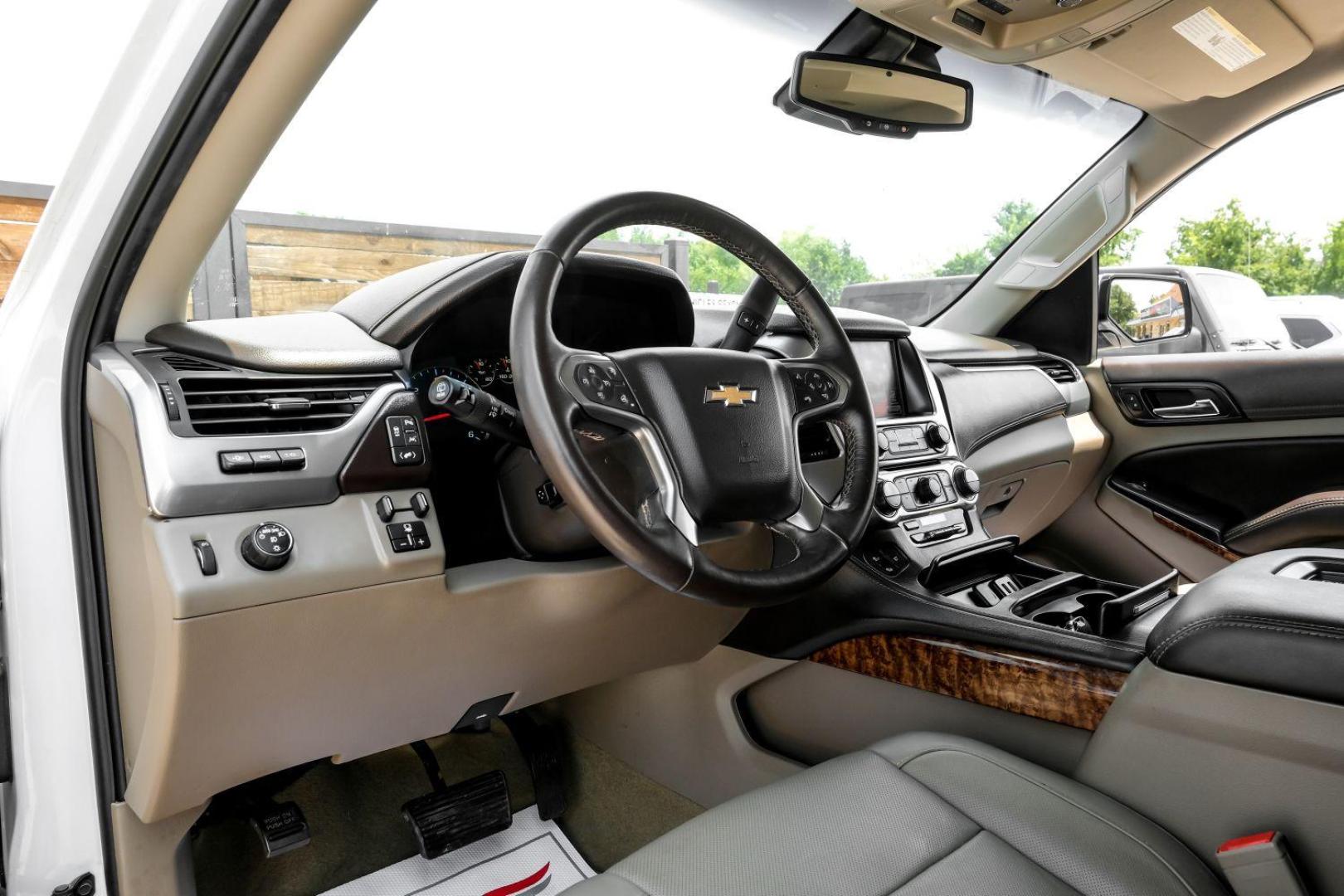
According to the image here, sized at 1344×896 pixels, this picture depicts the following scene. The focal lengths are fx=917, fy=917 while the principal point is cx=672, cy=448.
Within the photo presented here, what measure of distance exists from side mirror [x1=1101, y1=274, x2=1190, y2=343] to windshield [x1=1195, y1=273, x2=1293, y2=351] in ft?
0.25

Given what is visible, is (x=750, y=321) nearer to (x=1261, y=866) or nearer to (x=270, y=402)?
(x=270, y=402)

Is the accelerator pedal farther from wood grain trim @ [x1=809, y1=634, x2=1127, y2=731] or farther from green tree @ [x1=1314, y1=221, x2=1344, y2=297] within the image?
green tree @ [x1=1314, y1=221, x2=1344, y2=297]

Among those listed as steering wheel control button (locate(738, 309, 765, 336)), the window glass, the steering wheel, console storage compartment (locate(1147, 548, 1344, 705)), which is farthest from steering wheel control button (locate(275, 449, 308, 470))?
the window glass

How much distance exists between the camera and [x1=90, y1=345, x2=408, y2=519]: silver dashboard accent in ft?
3.55

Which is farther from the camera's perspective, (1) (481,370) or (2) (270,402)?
(1) (481,370)

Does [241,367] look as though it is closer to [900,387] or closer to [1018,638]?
[1018,638]

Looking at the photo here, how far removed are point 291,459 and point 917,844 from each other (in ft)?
2.87

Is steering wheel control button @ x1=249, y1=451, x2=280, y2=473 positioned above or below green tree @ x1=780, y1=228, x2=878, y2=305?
below

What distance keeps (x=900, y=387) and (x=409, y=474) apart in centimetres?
116

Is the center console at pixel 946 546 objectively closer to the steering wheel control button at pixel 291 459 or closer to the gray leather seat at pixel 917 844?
the gray leather seat at pixel 917 844

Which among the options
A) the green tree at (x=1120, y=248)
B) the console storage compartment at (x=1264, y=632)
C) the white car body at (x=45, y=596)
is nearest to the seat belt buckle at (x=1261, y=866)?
the console storage compartment at (x=1264, y=632)

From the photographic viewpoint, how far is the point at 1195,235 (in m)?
2.55

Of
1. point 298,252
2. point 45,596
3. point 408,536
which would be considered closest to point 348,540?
point 408,536

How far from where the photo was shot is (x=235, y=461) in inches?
44.3
